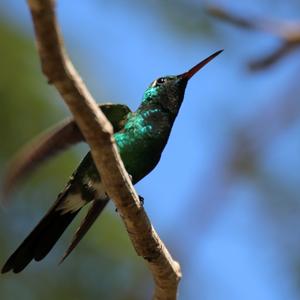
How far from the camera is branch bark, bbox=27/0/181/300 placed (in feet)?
6.13

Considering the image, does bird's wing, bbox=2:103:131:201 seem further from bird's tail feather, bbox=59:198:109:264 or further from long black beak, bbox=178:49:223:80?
long black beak, bbox=178:49:223:80

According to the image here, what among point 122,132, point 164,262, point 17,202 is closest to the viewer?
point 164,262

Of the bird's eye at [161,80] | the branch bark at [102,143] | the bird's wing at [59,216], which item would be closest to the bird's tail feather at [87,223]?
the bird's wing at [59,216]

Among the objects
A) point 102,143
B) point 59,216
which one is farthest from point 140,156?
point 102,143

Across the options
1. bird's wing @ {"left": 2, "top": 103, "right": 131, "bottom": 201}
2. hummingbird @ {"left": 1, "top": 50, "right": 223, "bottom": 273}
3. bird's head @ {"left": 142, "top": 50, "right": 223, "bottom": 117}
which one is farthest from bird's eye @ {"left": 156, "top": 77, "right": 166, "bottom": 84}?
bird's wing @ {"left": 2, "top": 103, "right": 131, "bottom": 201}

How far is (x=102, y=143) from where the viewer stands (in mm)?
2373

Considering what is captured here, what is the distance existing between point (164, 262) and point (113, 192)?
52cm

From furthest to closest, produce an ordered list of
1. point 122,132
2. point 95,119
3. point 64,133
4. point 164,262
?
point 122,132 → point 164,262 → point 64,133 → point 95,119

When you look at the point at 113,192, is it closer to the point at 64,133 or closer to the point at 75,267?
the point at 64,133

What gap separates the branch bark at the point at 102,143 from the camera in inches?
73.5

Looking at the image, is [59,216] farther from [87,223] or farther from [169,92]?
[169,92]

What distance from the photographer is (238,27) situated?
3.72 m

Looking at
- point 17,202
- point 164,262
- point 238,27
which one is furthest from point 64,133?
point 17,202

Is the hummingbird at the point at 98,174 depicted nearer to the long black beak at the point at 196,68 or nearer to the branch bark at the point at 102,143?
the long black beak at the point at 196,68
